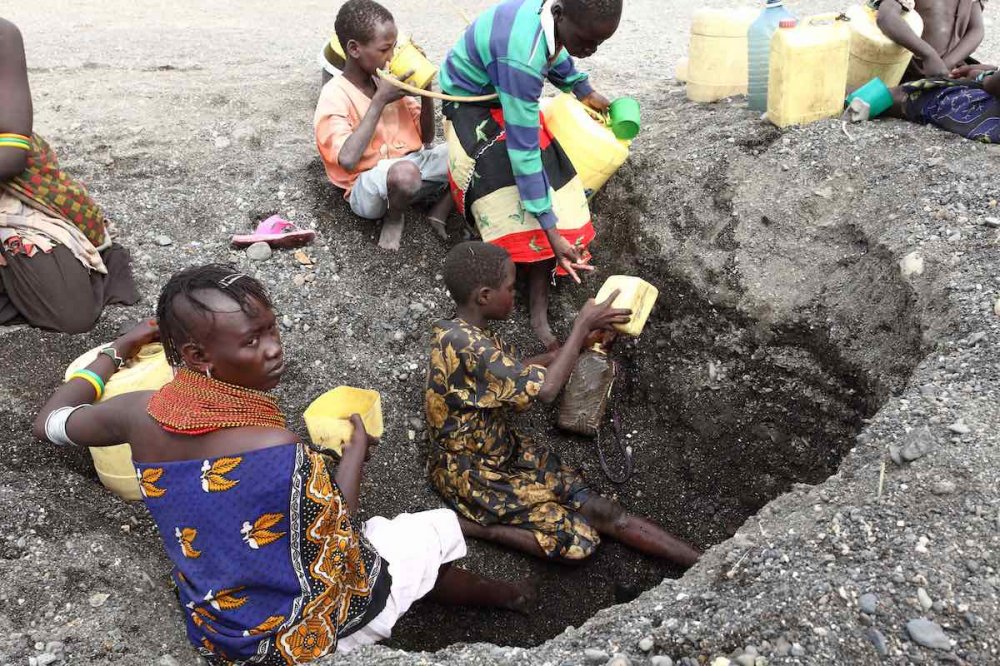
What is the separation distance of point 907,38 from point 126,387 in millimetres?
3665

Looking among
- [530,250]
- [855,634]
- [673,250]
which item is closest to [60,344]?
[530,250]

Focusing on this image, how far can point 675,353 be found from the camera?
356 centimetres

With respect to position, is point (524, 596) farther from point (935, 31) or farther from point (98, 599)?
point (935, 31)

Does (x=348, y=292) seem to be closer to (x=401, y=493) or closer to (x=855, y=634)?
(x=401, y=493)

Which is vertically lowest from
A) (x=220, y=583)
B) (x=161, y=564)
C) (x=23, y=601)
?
(x=161, y=564)

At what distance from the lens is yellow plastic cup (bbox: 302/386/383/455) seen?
2537 millimetres

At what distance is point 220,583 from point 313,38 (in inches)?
226

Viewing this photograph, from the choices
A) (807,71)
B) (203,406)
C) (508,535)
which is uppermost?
(203,406)

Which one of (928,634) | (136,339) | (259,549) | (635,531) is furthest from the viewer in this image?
(635,531)

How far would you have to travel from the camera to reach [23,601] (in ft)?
7.22

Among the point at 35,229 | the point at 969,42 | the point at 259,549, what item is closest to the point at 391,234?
the point at 35,229

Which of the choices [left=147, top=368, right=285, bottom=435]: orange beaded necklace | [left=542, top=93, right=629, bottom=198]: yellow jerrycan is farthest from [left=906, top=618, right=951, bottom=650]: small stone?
[left=542, top=93, right=629, bottom=198]: yellow jerrycan

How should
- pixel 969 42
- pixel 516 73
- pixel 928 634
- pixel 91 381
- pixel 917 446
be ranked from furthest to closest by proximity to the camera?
1. pixel 969 42
2. pixel 516 73
3. pixel 91 381
4. pixel 917 446
5. pixel 928 634

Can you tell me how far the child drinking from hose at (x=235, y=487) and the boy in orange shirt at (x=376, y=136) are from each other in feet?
5.69
